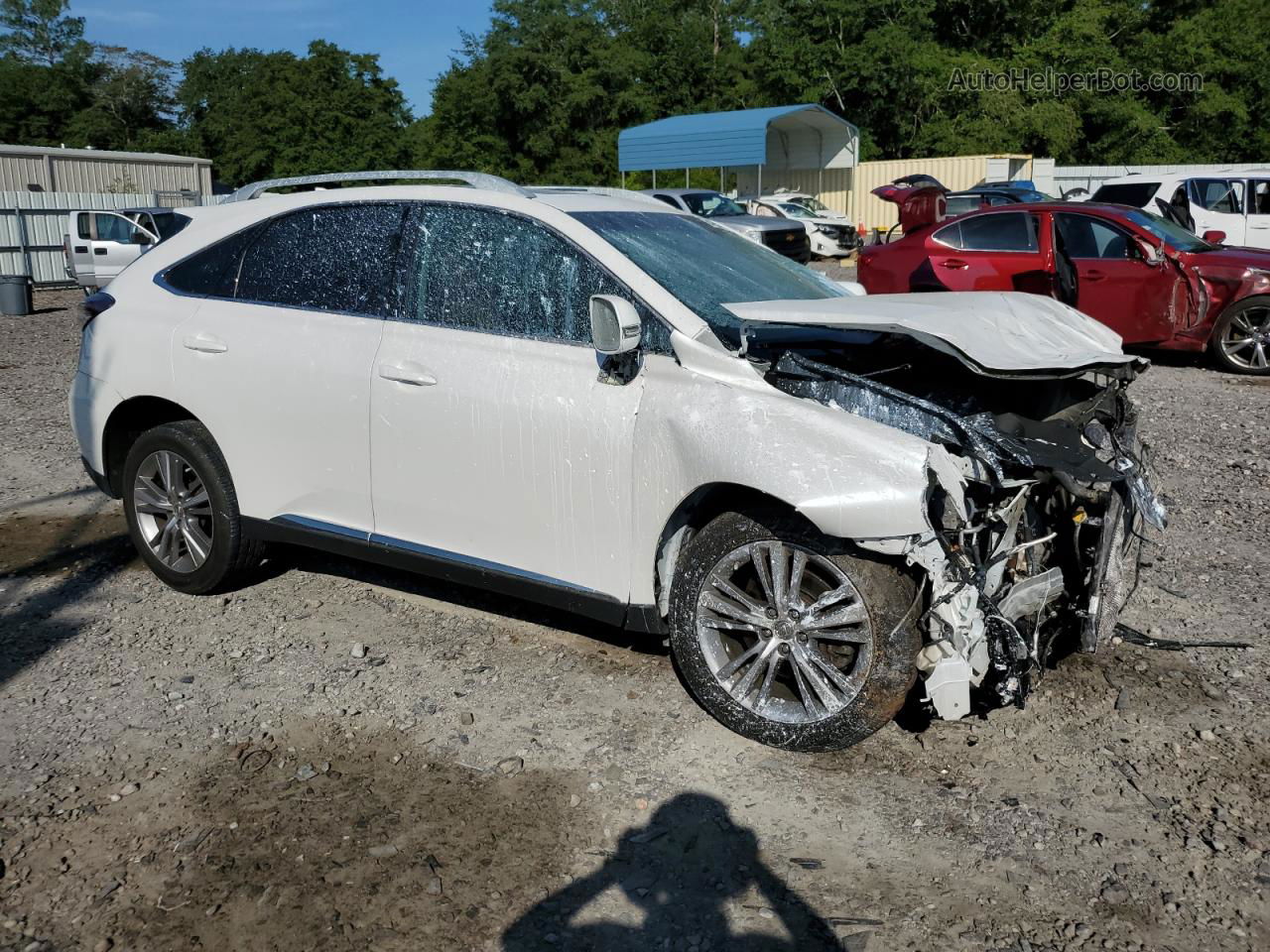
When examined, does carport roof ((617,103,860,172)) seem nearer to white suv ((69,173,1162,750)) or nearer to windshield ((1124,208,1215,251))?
windshield ((1124,208,1215,251))

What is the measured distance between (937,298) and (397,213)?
2.17 meters

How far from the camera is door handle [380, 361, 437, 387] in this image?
4258 mm

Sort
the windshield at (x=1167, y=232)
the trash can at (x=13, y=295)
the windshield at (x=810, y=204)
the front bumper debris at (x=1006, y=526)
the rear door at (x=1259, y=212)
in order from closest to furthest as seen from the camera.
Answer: the front bumper debris at (x=1006, y=526), the windshield at (x=1167, y=232), the rear door at (x=1259, y=212), the trash can at (x=13, y=295), the windshield at (x=810, y=204)

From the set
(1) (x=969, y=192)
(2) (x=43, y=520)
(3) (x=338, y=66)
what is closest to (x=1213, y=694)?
(2) (x=43, y=520)

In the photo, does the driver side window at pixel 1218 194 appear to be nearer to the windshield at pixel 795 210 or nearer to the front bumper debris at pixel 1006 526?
the windshield at pixel 795 210

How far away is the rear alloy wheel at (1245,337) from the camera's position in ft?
35.5

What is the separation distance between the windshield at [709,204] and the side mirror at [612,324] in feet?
66.3

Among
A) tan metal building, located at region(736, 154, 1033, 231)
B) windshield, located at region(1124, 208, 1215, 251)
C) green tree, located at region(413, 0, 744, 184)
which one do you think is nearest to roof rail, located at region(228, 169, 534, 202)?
windshield, located at region(1124, 208, 1215, 251)

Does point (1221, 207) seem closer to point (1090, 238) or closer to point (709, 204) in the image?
point (1090, 238)

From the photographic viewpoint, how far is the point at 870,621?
3508mm

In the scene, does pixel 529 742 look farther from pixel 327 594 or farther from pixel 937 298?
pixel 937 298

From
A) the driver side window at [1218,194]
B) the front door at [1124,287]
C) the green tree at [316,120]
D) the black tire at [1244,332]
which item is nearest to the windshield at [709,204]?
the driver side window at [1218,194]

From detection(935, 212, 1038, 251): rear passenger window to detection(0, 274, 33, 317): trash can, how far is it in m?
16.2

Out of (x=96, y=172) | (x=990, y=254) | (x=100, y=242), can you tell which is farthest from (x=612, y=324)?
(x=96, y=172)
